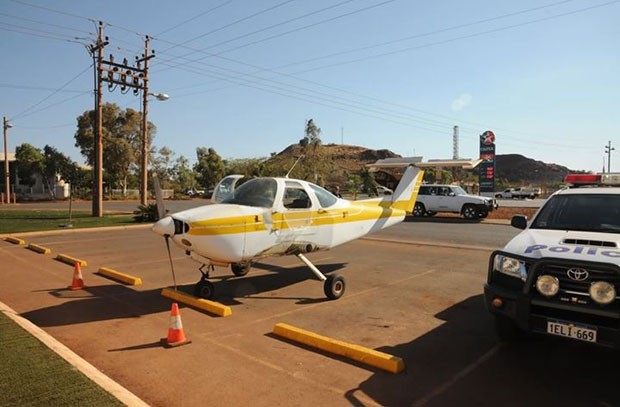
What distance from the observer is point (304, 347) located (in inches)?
216

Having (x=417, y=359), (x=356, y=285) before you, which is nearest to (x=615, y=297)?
(x=417, y=359)

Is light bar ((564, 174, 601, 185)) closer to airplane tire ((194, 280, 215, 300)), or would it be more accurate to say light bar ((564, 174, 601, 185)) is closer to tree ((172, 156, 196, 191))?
airplane tire ((194, 280, 215, 300))

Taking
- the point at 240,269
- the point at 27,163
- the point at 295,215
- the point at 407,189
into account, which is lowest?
the point at 240,269

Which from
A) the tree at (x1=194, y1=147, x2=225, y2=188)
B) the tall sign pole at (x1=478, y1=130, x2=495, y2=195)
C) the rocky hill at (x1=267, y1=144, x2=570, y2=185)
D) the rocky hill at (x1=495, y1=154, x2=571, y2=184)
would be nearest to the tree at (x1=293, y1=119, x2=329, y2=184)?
the tree at (x1=194, y1=147, x2=225, y2=188)

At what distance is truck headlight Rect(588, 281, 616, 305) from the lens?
407 cm

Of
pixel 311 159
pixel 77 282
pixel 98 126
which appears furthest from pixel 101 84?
pixel 311 159

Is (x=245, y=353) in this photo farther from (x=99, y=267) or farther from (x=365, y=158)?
(x=365, y=158)

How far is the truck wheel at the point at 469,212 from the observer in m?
25.3

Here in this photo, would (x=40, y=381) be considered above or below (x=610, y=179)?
below

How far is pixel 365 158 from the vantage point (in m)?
177

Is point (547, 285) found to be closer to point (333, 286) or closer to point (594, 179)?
point (594, 179)

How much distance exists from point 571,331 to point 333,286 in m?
4.17

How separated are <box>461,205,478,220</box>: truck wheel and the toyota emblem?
2209 centimetres

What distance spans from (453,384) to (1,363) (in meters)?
4.73
